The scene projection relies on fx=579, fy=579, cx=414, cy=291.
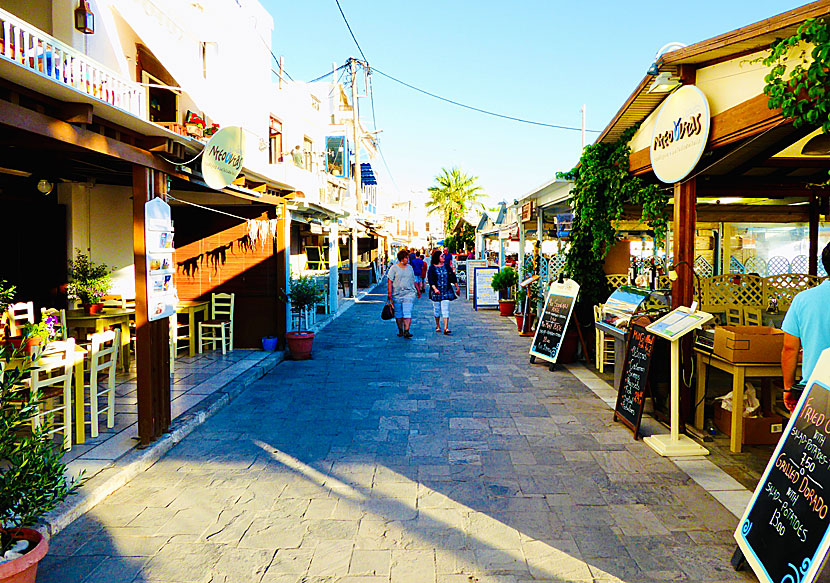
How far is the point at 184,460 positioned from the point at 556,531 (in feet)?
10.3

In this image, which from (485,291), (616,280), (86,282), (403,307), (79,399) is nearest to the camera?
(79,399)

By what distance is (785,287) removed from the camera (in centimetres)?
748

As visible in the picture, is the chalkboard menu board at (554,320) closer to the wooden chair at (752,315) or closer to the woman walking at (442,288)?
the wooden chair at (752,315)

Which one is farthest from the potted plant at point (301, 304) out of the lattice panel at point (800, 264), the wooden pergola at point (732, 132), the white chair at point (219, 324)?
the lattice panel at point (800, 264)

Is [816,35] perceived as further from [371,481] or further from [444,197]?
[444,197]

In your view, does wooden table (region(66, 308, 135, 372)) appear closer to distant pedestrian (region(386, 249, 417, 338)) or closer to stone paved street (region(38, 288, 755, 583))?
stone paved street (region(38, 288, 755, 583))

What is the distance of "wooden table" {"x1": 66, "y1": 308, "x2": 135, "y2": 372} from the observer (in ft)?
24.4

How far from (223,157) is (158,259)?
1387mm

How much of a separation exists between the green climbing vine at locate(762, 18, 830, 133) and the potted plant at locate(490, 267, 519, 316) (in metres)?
11.5

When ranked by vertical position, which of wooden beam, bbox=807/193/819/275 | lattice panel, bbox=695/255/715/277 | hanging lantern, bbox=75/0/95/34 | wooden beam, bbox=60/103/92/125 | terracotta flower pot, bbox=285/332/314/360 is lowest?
terracotta flower pot, bbox=285/332/314/360

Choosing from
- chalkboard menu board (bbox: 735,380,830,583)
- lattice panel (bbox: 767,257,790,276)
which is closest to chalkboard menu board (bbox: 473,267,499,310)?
lattice panel (bbox: 767,257,790,276)

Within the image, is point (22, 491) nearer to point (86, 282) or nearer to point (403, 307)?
point (86, 282)

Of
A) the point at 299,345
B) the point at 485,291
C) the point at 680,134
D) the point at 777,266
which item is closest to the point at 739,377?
the point at 680,134

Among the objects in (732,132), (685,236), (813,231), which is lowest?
(685,236)
